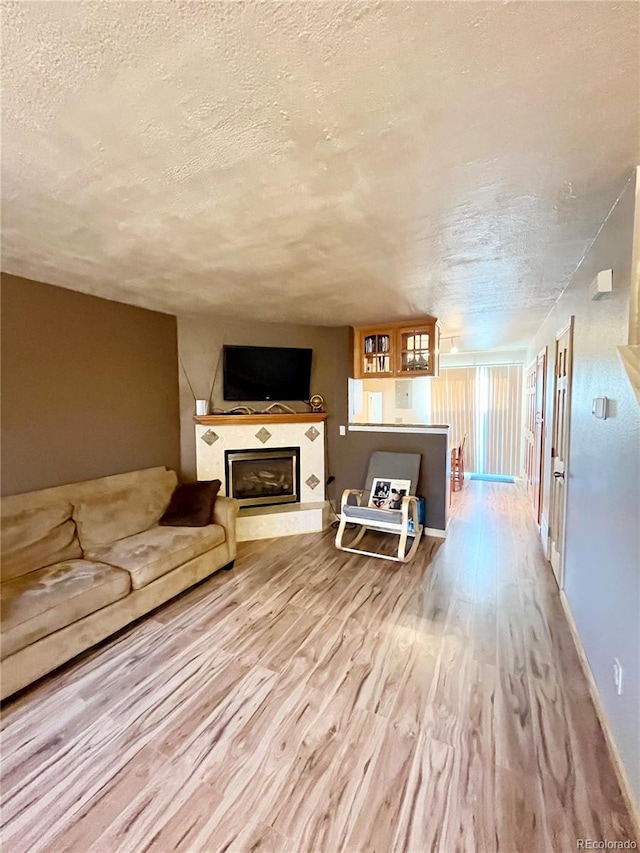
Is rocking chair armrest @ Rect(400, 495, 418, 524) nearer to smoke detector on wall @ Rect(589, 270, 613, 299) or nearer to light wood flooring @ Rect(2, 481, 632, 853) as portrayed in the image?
light wood flooring @ Rect(2, 481, 632, 853)

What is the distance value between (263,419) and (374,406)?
309 centimetres

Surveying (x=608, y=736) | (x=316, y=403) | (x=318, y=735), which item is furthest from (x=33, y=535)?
(x=608, y=736)

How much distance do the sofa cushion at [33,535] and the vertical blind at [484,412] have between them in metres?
6.37

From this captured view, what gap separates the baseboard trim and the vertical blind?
491 cm

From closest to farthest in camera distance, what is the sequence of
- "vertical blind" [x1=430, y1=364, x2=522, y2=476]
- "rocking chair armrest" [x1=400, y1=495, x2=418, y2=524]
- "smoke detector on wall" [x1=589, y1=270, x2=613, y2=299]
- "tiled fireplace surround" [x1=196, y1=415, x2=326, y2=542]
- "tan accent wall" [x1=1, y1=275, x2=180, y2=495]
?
"smoke detector on wall" [x1=589, y1=270, x2=613, y2=299] → "tan accent wall" [x1=1, y1=275, x2=180, y2=495] → "rocking chair armrest" [x1=400, y1=495, x2=418, y2=524] → "tiled fireplace surround" [x1=196, y1=415, x2=326, y2=542] → "vertical blind" [x1=430, y1=364, x2=522, y2=476]

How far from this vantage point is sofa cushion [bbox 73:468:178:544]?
263cm

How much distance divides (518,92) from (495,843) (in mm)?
2387

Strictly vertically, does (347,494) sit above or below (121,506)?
below

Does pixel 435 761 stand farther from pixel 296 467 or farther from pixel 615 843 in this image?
pixel 296 467

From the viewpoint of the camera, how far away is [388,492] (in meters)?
3.88

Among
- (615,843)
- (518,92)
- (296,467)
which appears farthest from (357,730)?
(296,467)

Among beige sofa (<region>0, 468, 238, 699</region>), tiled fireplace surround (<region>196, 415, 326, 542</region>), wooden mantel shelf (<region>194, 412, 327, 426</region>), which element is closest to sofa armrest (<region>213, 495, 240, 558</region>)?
beige sofa (<region>0, 468, 238, 699</region>)

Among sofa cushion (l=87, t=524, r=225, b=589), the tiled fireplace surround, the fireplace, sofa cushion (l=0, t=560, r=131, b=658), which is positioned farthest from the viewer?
the fireplace

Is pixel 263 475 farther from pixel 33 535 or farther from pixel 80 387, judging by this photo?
pixel 33 535
